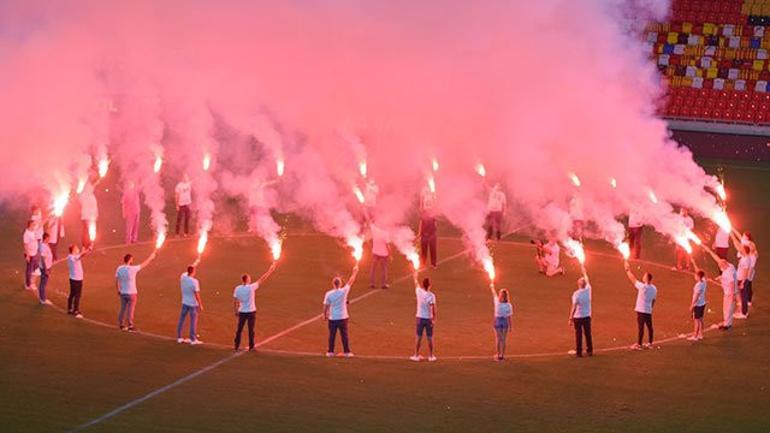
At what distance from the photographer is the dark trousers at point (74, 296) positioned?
2227cm

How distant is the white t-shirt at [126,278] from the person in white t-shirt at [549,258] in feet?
31.6

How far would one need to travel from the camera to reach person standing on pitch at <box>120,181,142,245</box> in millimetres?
28719

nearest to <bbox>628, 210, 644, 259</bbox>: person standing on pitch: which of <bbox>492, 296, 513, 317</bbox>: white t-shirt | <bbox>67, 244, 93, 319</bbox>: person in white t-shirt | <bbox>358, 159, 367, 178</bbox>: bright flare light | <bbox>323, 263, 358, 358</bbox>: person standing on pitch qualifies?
<bbox>358, 159, 367, 178</bbox>: bright flare light

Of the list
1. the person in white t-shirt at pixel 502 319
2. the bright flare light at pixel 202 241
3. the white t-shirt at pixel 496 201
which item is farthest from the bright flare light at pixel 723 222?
the bright flare light at pixel 202 241

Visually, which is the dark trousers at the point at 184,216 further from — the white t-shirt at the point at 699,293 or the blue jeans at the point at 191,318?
the white t-shirt at the point at 699,293

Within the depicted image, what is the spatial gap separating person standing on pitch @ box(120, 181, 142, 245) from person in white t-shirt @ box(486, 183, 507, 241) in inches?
337

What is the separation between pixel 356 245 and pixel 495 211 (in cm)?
380

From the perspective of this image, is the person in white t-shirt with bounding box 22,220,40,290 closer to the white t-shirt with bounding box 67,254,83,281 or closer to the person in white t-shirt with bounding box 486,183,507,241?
the white t-shirt with bounding box 67,254,83,281

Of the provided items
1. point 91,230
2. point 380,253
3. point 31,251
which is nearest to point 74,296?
point 31,251

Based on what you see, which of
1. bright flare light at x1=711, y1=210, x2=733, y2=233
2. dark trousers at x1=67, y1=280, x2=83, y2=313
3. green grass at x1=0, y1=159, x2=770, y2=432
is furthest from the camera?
bright flare light at x1=711, y1=210, x2=733, y2=233

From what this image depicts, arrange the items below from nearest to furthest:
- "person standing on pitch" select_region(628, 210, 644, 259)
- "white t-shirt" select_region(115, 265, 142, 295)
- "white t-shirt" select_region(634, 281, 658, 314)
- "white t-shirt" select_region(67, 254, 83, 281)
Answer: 1. "white t-shirt" select_region(634, 281, 658, 314)
2. "white t-shirt" select_region(115, 265, 142, 295)
3. "white t-shirt" select_region(67, 254, 83, 281)
4. "person standing on pitch" select_region(628, 210, 644, 259)

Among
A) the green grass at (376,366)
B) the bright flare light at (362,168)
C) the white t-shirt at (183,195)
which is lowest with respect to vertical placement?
the green grass at (376,366)

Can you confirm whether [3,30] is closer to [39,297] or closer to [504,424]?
[39,297]

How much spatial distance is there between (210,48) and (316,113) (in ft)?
21.5
